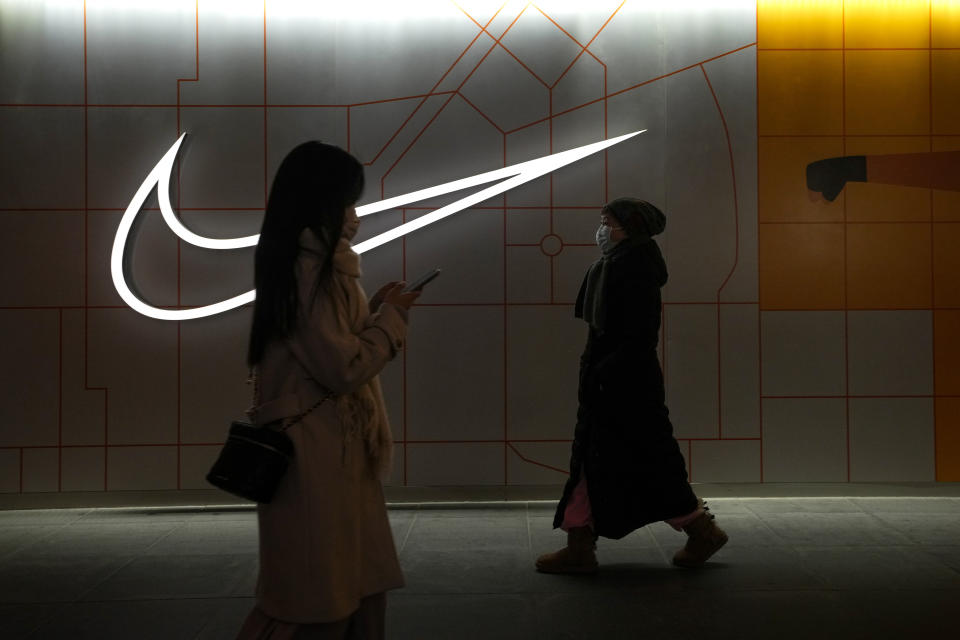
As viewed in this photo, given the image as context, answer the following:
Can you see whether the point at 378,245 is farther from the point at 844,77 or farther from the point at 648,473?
the point at 844,77

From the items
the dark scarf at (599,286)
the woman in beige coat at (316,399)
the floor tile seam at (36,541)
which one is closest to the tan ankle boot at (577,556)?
the dark scarf at (599,286)

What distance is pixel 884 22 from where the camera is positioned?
214 inches

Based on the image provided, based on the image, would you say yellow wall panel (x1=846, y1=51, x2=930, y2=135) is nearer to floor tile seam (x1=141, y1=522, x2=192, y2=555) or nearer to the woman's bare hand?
the woman's bare hand

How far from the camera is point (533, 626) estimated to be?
3402 millimetres

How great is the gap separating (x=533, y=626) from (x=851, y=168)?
3525 mm

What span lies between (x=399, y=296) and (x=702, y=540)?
2.24 metres

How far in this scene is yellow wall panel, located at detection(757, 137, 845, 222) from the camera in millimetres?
5434

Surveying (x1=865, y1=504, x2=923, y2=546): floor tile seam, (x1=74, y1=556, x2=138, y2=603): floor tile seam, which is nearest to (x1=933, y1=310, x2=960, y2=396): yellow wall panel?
(x1=865, y1=504, x2=923, y2=546): floor tile seam

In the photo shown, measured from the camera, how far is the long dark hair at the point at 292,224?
2271 millimetres

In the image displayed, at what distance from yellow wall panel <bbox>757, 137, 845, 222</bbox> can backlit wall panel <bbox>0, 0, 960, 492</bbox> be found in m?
0.01

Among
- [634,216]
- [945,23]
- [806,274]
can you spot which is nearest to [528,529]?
[634,216]

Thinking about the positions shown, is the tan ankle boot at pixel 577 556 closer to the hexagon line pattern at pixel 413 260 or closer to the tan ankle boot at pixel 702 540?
the tan ankle boot at pixel 702 540

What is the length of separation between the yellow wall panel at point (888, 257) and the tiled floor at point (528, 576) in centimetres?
126

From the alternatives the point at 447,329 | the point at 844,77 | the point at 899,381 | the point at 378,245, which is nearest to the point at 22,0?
the point at 378,245
